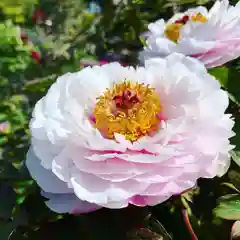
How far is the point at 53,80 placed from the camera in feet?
2.83

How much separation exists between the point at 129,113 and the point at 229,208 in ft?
0.46

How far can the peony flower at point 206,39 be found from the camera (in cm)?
78

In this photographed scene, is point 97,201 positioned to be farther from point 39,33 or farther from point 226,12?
point 39,33

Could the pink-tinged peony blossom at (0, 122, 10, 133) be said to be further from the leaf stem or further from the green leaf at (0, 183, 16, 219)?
the leaf stem

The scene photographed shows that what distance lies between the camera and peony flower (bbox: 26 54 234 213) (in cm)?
57

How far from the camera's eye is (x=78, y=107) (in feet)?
2.10

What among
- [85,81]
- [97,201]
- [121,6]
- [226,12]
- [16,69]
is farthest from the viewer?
[121,6]

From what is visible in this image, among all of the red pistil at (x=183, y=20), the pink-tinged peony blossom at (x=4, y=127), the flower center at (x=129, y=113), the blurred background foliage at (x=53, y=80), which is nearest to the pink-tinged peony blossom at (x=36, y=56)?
the blurred background foliage at (x=53, y=80)

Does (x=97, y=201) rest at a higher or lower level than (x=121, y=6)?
higher

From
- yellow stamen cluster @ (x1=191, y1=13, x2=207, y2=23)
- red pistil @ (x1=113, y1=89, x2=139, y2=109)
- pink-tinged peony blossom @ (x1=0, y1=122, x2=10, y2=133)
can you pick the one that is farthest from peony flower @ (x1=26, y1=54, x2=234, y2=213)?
pink-tinged peony blossom @ (x1=0, y1=122, x2=10, y2=133)

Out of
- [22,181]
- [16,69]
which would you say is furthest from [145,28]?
[22,181]

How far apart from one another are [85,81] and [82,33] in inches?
29.8

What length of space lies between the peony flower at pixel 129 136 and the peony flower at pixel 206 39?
12cm

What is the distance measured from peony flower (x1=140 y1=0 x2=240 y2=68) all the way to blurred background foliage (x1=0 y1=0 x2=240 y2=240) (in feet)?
0.08
